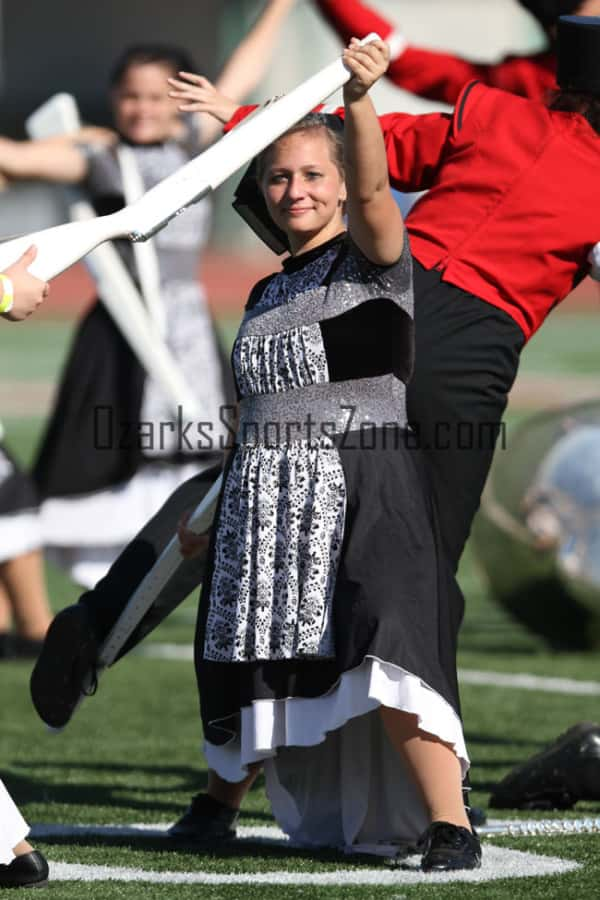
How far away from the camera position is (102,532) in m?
7.53

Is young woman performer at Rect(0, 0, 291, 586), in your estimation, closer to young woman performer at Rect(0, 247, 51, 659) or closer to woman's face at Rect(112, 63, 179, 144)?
woman's face at Rect(112, 63, 179, 144)

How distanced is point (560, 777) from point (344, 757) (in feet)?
2.47

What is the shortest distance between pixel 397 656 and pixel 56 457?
4.04 metres

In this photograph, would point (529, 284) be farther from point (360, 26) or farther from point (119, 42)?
point (119, 42)

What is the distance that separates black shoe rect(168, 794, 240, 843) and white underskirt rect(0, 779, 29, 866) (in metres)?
0.65

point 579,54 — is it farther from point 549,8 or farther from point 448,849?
point 448,849

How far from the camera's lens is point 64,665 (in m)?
4.24

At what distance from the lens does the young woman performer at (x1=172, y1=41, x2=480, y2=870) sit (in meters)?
3.79

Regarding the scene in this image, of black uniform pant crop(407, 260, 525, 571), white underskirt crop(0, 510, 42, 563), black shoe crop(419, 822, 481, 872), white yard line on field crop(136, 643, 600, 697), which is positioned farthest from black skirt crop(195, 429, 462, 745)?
white underskirt crop(0, 510, 42, 563)

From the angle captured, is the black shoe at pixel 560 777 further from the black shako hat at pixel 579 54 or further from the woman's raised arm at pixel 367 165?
the black shako hat at pixel 579 54

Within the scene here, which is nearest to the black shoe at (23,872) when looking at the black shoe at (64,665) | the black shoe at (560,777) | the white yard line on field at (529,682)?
the black shoe at (64,665)

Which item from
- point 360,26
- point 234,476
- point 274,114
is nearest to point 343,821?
point 234,476

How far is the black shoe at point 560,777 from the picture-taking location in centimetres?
459

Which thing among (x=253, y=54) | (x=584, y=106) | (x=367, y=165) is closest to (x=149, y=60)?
(x=253, y=54)
